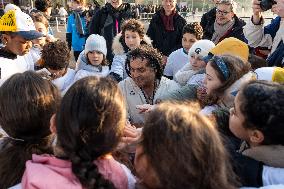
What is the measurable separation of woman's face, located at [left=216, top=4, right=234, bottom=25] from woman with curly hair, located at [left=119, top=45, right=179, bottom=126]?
5.18ft

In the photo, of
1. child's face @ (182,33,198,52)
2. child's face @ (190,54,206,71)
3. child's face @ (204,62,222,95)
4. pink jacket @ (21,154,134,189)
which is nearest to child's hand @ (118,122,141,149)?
pink jacket @ (21,154,134,189)

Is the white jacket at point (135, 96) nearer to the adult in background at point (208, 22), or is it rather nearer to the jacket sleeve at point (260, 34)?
the jacket sleeve at point (260, 34)

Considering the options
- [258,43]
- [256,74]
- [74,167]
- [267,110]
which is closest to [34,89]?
[74,167]

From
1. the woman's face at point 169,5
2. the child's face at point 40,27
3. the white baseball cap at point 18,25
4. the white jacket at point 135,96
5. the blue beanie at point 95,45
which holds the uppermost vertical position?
the woman's face at point 169,5

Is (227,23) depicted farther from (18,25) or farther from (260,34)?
(18,25)

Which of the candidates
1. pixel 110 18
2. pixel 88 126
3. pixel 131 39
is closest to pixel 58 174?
pixel 88 126

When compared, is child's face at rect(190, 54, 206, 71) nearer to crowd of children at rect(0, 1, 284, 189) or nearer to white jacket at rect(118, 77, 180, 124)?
white jacket at rect(118, 77, 180, 124)

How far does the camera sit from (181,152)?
118cm

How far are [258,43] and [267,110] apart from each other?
2.26 m

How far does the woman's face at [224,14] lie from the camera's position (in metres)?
4.08

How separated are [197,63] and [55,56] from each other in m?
1.35

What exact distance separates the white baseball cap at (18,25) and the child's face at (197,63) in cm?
138

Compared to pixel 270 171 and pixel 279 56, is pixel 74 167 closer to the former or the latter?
pixel 270 171

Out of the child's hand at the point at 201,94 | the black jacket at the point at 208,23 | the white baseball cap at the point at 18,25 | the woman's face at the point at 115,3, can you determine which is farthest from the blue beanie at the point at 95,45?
the child's hand at the point at 201,94
